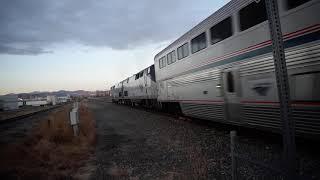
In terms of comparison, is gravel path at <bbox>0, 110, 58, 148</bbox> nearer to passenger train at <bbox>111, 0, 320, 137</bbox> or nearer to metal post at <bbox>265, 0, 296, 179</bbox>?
passenger train at <bbox>111, 0, 320, 137</bbox>

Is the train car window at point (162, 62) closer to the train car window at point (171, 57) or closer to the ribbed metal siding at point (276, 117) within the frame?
the train car window at point (171, 57)

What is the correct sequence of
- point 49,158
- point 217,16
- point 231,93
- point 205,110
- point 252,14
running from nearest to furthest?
point 252,14 < point 49,158 < point 231,93 < point 217,16 < point 205,110

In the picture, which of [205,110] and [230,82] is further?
[205,110]

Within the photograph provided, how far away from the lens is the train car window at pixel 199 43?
1016 cm

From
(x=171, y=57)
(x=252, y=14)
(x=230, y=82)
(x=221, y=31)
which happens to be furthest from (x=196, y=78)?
(x=252, y=14)

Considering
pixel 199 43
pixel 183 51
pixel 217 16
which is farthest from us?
pixel 183 51

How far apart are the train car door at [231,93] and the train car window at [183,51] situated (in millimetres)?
3696

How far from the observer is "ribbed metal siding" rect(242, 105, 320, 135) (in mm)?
5385

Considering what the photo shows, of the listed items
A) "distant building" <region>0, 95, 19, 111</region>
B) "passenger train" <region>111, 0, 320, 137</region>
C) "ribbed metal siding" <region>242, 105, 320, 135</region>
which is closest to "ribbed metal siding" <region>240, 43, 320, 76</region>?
"passenger train" <region>111, 0, 320, 137</region>

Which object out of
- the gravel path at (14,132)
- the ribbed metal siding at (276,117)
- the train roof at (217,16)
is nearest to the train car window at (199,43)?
the train roof at (217,16)

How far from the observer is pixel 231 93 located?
827 cm

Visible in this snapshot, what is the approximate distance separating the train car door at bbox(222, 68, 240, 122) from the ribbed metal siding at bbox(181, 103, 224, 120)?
1.57 ft

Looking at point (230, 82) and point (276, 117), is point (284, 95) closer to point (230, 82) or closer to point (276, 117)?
point (276, 117)

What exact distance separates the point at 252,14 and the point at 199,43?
3.67 m
